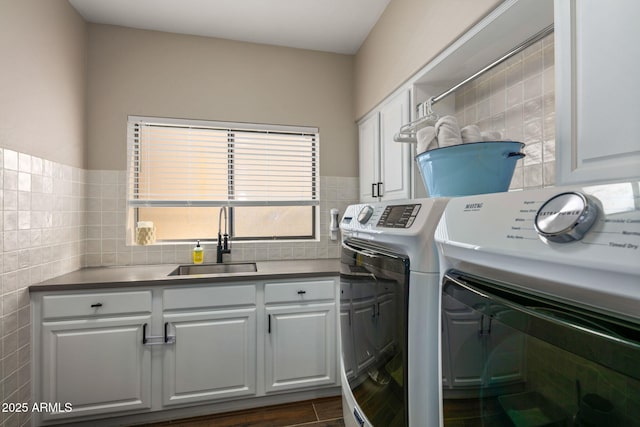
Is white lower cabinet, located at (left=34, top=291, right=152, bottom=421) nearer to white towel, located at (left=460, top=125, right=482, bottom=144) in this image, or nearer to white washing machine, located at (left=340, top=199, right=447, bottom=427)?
white washing machine, located at (left=340, top=199, right=447, bottom=427)

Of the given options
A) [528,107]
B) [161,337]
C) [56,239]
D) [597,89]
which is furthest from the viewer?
[56,239]

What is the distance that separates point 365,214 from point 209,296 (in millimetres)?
1262

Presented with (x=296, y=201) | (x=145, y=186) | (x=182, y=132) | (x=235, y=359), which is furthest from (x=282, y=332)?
(x=182, y=132)

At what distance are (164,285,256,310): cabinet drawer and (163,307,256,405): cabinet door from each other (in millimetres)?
53

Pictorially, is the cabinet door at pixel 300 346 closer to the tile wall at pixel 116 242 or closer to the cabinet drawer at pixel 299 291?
the cabinet drawer at pixel 299 291

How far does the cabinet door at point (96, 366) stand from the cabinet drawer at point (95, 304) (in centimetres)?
5

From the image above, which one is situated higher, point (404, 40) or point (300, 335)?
point (404, 40)

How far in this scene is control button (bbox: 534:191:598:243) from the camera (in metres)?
0.42

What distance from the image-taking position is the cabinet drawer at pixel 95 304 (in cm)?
179

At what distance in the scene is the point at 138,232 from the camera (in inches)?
99.0

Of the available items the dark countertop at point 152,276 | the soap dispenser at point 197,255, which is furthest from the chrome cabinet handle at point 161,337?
the soap dispenser at point 197,255

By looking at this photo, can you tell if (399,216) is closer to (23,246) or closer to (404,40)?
(404,40)

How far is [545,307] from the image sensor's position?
484 mm

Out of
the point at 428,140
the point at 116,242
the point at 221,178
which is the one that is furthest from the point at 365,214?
the point at 116,242
